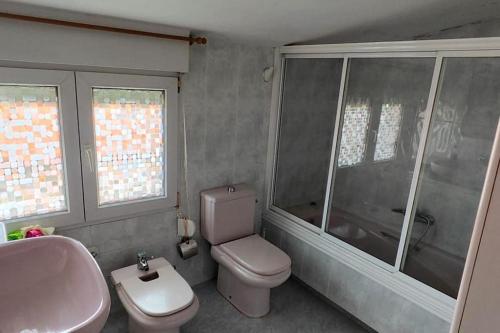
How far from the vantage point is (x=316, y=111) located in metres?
2.93

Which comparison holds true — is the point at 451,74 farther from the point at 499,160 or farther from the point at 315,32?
the point at 499,160

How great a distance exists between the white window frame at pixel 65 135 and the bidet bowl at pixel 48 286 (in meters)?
0.50

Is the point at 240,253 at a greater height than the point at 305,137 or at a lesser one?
lesser

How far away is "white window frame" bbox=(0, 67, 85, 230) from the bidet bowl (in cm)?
50

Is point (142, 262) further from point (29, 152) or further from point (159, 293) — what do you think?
point (29, 152)

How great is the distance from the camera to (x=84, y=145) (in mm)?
1919

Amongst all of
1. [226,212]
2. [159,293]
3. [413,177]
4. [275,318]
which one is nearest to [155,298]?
[159,293]

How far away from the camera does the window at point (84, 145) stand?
1740 millimetres

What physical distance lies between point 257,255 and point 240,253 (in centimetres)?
12

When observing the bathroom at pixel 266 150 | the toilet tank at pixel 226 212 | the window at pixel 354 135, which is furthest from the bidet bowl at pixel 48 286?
the window at pixel 354 135

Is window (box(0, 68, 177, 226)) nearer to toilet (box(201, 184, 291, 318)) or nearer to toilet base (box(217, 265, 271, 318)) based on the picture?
toilet (box(201, 184, 291, 318))

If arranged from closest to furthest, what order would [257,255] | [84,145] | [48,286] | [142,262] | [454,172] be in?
[48,286], [84,145], [142,262], [257,255], [454,172]

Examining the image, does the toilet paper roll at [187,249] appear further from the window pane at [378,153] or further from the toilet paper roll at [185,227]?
the window pane at [378,153]

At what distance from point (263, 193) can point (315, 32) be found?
138 cm
